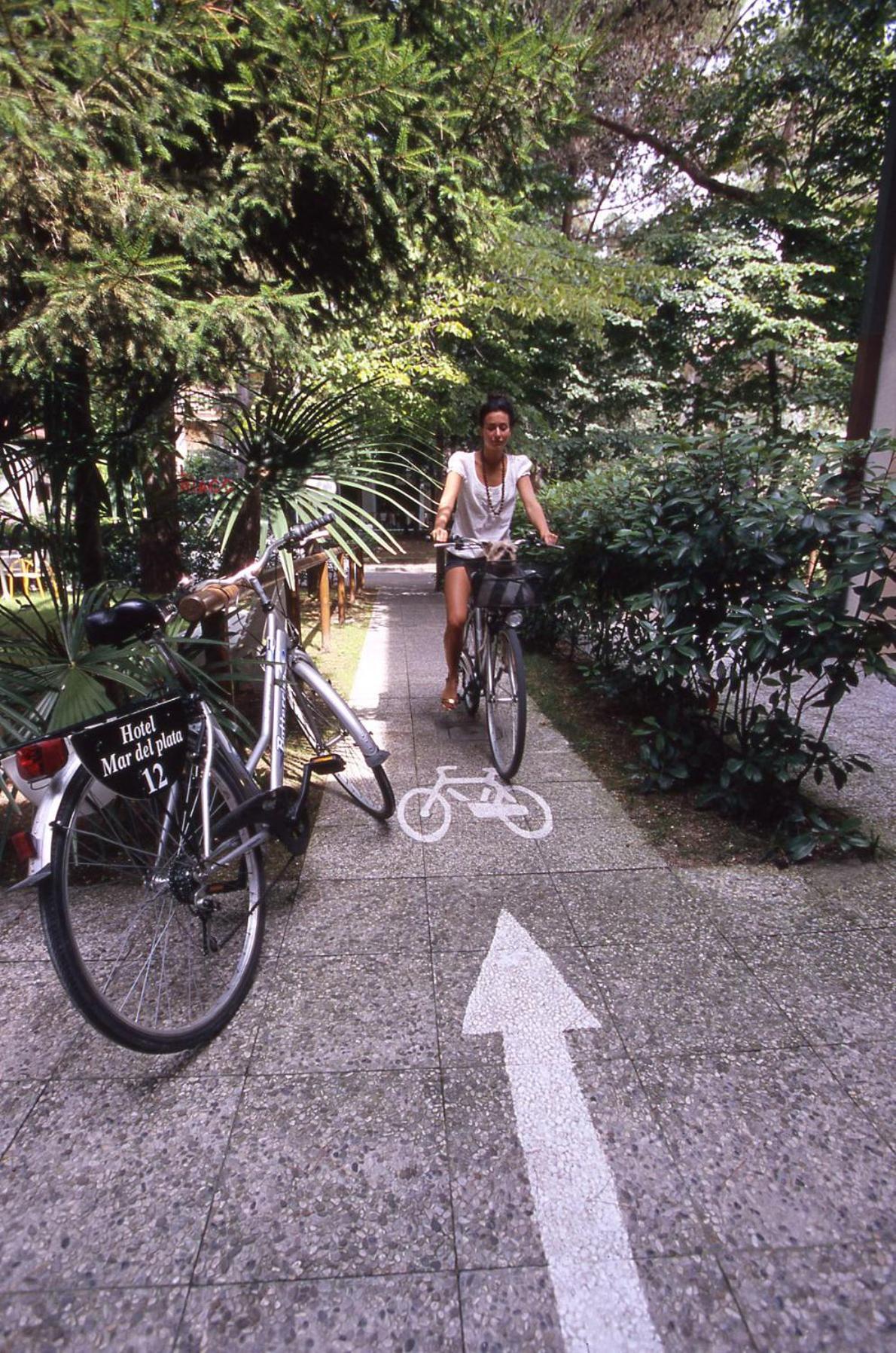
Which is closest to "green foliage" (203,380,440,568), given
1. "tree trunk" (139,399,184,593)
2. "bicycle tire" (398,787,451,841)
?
"tree trunk" (139,399,184,593)

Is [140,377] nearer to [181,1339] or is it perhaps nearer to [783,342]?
[181,1339]

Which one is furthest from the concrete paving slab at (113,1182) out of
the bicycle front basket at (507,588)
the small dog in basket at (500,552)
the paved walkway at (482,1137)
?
the small dog in basket at (500,552)

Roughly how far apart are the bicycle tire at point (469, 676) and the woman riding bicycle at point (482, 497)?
0.10 m

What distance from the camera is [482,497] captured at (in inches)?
179

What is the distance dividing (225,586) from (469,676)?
101 inches

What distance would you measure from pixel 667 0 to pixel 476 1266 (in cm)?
1619

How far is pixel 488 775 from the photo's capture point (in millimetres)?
4164

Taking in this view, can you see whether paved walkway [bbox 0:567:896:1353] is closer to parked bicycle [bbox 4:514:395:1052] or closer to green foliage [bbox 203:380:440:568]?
parked bicycle [bbox 4:514:395:1052]

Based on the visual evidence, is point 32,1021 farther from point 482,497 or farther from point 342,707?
point 482,497

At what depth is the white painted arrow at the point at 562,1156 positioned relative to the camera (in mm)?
1454

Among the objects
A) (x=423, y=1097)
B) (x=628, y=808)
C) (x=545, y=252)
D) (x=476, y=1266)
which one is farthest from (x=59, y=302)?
(x=545, y=252)

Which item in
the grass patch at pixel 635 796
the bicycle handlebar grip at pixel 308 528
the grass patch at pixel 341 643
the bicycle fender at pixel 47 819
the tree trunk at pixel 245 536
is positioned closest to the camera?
the bicycle fender at pixel 47 819

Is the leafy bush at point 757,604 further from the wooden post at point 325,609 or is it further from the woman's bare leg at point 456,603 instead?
the wooden post at point 325,609

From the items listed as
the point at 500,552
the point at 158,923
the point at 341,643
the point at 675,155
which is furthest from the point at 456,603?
Result: the point at 675,155
